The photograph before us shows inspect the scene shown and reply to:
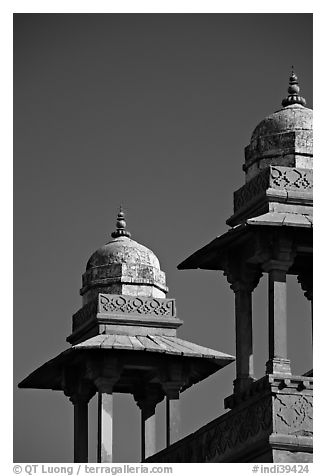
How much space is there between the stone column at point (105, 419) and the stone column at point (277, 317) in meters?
5.63

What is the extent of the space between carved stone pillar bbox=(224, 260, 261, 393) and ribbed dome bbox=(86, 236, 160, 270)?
5.37m

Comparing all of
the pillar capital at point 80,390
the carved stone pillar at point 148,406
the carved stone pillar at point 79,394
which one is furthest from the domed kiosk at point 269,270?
the carved stone pillar at point 148,406

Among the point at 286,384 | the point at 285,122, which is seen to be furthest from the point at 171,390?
the point at 286,384

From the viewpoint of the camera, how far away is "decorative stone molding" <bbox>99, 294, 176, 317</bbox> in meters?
35.1

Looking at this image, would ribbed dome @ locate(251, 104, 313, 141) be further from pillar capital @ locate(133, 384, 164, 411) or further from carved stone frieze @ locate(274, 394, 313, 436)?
pillar capital @ locate(133, 384, 164, 411)

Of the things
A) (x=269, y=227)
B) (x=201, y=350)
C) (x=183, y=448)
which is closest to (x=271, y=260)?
(x=269, y=227)

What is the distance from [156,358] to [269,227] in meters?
6.09

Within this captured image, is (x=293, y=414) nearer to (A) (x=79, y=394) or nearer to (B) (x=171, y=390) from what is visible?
(B) (x=171, y=390)

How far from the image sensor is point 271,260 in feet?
96.2

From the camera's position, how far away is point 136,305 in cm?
3525

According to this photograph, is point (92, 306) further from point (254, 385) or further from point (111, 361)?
point (254, 385)

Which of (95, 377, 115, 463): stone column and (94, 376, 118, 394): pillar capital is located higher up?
(94, 376, 118, 394): pillar capital

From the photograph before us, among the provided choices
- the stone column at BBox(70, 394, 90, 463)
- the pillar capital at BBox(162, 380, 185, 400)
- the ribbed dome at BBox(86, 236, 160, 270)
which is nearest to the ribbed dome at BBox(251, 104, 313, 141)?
the ribbed dome at BBox(86, 236, 160, 270)

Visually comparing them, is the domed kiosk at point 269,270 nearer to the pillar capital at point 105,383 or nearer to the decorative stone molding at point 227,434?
the decorative stone molding at point 227,434
